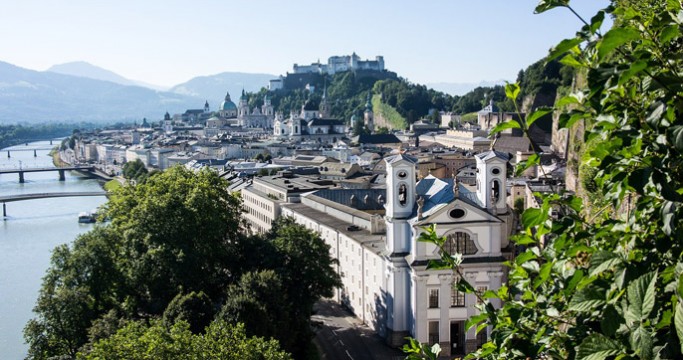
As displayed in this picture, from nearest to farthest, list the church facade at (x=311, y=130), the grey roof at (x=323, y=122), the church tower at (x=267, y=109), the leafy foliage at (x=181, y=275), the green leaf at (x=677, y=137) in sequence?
1. the green leaf at (x=677, y=137)
2. the leafy foliage at (x=181, y=275)
3. the church facade at (x=311, y=130)
4. the grey roof at (x=323, y=122)
5. the church tower at (x=267, y=109)

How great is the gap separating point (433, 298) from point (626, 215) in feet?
49.7

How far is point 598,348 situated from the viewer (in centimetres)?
214

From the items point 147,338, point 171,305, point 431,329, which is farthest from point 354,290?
point 147,338

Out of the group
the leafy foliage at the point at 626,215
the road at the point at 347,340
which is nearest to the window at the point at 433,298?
the road at the point at 347,340

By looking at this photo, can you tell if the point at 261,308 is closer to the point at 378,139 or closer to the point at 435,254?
the point at 435,254

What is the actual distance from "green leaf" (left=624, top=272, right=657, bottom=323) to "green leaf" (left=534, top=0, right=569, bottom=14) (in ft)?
2.68

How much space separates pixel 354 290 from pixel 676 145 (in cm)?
1959

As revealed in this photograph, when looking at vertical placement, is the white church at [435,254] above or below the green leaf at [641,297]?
below

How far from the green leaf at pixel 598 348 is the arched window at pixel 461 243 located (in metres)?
15.1

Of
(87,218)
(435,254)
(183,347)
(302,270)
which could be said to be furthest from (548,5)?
(87,218)

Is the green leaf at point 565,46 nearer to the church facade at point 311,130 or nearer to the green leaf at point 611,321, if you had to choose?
the green leaf at point 611,321

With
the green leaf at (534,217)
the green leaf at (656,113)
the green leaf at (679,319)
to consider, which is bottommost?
the green leaf at (679,319)

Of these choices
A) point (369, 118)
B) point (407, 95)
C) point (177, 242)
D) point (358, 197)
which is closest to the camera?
point (177, 242)

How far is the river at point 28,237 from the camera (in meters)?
22.2
